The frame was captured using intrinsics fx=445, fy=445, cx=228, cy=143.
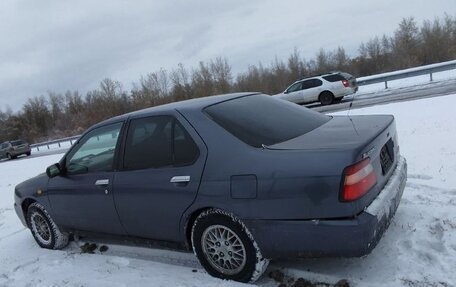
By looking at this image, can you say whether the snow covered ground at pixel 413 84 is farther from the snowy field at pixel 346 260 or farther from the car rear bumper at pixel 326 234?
the car rear bumper at pixel 326 234

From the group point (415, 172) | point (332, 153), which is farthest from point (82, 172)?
point (415, 172)

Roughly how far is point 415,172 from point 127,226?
13.2ft

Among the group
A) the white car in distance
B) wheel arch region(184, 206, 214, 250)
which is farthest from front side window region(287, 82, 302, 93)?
wheel arch region(184, 206, 214, 250)

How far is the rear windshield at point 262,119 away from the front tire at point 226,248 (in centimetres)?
72

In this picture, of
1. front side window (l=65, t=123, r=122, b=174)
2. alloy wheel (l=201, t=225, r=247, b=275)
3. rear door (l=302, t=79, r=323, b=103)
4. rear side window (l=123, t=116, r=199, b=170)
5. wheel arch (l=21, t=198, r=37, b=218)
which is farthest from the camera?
rear door (l=302, t=79, r=323, b=103)

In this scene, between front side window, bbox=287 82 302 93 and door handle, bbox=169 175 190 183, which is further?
front side window, bbox=287 82 302 93

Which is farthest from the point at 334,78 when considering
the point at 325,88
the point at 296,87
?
the point at 296,87

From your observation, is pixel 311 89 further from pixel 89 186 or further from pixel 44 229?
pixel 89 186

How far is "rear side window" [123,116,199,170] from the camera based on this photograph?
408 centimetres

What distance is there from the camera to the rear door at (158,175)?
3986mm

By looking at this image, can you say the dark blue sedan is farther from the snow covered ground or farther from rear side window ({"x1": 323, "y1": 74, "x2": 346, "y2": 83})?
the snow covered ground

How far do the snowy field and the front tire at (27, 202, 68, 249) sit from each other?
0.11 metres

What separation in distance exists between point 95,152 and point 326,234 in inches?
Result: 115

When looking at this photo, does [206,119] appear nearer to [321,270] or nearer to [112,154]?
[112,154]
